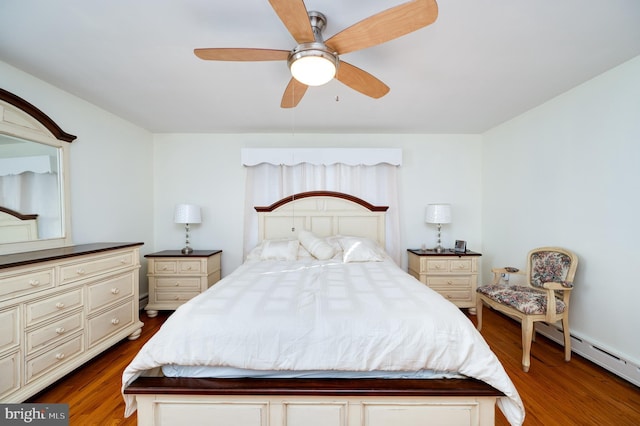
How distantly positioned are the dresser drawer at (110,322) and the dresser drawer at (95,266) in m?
0.39

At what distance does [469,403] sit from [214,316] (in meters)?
1.40

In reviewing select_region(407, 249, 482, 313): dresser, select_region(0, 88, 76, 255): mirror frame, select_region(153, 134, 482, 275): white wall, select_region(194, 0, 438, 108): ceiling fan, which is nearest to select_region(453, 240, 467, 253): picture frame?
select_region(407, 249, 482, 313): dresser

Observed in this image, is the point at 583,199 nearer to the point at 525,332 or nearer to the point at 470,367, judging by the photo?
the point at 525,332

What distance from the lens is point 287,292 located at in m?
1.85

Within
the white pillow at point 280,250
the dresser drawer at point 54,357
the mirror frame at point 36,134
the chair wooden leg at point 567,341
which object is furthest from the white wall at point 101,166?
the chair wooden leg at point 567,341

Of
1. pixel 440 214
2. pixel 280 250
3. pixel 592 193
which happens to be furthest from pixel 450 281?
pixel 280 250

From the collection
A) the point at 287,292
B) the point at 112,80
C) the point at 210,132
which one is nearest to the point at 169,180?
the point at 210,132

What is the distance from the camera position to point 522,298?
7.66ft

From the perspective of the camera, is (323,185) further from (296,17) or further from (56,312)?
(56,312)

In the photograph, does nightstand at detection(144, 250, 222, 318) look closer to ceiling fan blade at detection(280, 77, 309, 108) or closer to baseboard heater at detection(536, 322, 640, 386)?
ceiling fan blade at detection(280, 77, 309, 108)

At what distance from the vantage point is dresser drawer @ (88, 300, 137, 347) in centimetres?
224

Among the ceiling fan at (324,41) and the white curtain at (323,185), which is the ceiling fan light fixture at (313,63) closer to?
the ceiling fan at (324,41)

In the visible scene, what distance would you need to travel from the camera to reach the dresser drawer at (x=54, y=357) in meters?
1.79

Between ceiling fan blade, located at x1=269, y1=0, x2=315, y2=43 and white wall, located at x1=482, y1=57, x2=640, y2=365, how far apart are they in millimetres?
2539
